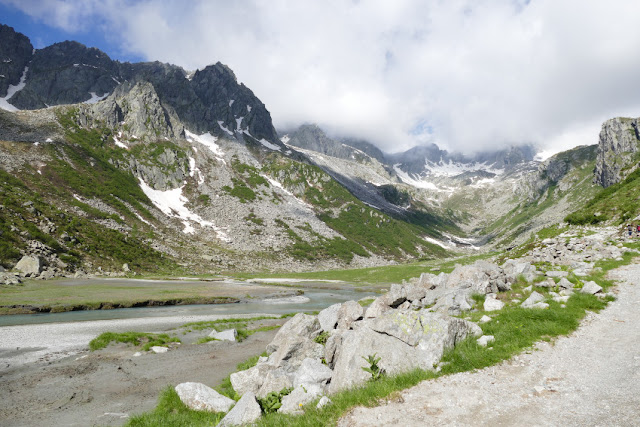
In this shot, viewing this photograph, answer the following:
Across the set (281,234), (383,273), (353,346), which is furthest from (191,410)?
(281,234)

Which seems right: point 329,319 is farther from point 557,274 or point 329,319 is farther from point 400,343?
point 557,274

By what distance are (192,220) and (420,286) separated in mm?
160344

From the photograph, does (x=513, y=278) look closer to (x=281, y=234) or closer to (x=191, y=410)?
(x=191, y=410)

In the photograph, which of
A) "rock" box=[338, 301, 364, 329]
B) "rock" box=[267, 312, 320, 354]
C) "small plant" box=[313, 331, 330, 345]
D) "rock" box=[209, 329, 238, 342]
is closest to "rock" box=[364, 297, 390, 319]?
"rock" box=[338, 301, 364, 329]

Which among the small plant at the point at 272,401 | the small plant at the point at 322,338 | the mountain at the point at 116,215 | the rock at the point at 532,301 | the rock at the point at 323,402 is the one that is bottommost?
the small plant at the point at 322,338

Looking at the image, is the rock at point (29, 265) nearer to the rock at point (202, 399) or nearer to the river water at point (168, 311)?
the river water at point (168, 311)

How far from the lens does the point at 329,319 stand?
22719 millimetres

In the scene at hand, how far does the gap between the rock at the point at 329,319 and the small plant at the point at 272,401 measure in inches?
364

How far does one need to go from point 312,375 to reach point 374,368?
9.39 feet

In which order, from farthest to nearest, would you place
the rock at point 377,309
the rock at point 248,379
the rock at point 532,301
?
the rock at point 377,309
the rock at point 532,301
the rock at point 248,379

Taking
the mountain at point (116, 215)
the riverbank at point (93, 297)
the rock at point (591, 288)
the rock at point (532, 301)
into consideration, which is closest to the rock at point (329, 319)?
the rock at point (532, 301)

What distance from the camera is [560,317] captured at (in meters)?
13.6

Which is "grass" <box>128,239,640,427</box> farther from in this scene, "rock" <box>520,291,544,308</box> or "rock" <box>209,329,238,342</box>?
"rock" <box>209,329,238,342</box>

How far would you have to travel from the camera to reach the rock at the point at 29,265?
70125 mm
